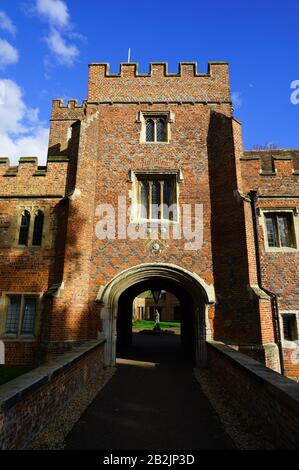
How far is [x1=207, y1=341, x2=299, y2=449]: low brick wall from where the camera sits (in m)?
3.19

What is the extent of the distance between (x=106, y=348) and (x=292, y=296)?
5971 millimetres

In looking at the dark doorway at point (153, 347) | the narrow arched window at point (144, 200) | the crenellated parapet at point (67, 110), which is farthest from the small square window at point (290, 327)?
the crenellated parapet at point (67, 110)

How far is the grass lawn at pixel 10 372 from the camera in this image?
6680 mm

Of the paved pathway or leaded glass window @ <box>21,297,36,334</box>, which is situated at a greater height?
leaded glass window @ <box>21,297,36,334</box>

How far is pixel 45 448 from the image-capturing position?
364 cm

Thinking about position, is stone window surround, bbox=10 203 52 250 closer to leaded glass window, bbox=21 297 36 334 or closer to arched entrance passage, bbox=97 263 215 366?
leaded glass window, bbox=21 297 36 334

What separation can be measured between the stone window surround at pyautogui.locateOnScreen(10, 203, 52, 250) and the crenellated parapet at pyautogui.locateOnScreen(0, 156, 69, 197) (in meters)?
0.42

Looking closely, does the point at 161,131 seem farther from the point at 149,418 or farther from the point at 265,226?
the point at 149,418

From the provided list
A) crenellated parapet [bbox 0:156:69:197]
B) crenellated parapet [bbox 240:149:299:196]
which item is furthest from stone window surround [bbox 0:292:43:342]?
crenellated parapet [bbox 240:149:299:196]

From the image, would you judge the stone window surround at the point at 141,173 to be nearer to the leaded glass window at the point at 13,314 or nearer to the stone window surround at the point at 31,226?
the stone window surround at the point at 31,226

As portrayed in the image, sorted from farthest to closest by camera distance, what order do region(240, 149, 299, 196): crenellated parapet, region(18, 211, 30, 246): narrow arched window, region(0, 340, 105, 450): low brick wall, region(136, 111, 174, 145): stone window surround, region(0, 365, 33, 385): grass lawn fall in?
1. region(136, 111, 174, 145): stone window surround
2. region(240, 149, 299, 196): crenellated parapet
3. region(18, 211, 30, 246): narrow arched window
4. region(0, 365, 33, 385): grass lawn
5. region(0, 340, 105, 450): low brick wall

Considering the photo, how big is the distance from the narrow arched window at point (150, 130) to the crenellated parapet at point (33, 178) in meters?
3.24

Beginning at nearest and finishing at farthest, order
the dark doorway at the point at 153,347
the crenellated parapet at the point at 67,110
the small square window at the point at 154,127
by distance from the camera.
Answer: the small square window at the point at 154,127 → the dark doorway at the point at 153,347 → the crenellated parapet at the point at 67,110

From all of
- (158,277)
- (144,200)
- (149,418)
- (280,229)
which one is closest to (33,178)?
(144,200)
